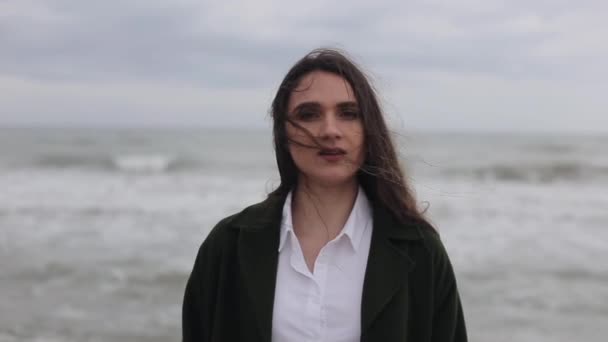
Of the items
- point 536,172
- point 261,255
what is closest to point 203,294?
point 261,255

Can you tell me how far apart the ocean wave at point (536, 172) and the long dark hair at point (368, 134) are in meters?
19.0

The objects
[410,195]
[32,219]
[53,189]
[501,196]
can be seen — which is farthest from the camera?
[53,189]

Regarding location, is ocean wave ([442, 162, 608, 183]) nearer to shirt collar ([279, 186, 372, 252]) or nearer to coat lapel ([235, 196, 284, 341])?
shirt collar ([279, 186, 372, 252])

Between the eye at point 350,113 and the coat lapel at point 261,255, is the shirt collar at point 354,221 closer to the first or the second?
the coat lapel at point 261,255

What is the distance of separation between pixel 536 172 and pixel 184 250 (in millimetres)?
16736

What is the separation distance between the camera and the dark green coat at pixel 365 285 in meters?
1.72

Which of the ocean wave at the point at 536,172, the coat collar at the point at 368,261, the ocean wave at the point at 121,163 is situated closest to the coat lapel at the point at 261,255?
the coat collar at the point at 368,261

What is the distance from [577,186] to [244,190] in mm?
9840

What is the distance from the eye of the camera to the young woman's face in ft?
5.76

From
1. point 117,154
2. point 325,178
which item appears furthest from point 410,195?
point 117,154

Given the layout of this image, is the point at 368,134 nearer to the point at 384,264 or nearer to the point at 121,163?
the point at 384,264

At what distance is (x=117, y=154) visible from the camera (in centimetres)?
3073

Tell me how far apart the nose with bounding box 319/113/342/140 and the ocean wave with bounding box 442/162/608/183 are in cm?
1921

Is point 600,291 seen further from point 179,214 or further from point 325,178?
point 179,214
